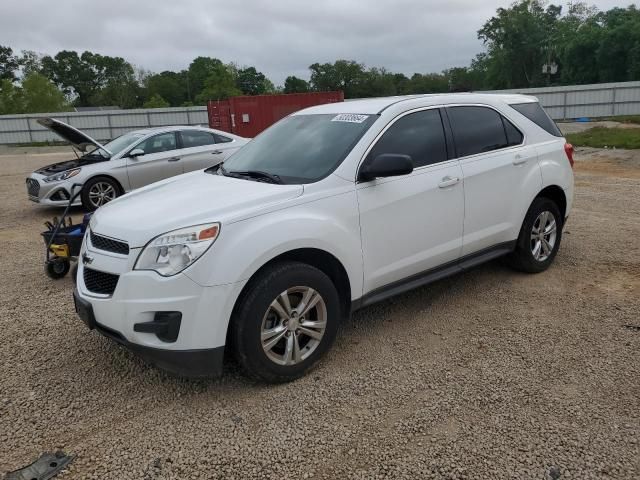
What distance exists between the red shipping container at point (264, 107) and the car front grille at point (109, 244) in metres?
17.2

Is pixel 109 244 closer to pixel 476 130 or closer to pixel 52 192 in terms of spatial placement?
pixel 476 130

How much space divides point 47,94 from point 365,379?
57.1 metres

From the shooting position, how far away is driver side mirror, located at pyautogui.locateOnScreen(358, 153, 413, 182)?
3.49 meters

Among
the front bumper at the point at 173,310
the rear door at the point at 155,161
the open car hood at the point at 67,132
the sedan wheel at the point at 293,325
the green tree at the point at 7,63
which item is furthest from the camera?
the green tree at the point at 7,63

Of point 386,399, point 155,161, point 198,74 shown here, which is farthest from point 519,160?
point 198,74

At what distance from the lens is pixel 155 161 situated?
943cm

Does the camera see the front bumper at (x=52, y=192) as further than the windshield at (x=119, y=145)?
No

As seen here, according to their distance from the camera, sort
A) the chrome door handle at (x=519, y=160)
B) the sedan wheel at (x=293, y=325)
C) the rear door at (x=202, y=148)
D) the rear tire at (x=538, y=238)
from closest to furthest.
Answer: the sedan wheel at (x=293, y=325) < the chrome door handle at (x=519, y=160) < the rear tire at (x=538, y=238) < the rear door at (x=202, y=148)

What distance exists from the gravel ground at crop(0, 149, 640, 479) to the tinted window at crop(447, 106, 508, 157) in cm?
132

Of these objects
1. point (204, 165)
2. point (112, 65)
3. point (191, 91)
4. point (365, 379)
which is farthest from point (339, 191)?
point (112, 65)

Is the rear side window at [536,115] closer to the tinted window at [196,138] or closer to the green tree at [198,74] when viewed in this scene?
the tinted window at [196,138]

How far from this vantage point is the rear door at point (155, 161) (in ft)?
30.5

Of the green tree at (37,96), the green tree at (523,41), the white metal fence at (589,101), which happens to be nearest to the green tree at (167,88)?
the green tree at (37,96)

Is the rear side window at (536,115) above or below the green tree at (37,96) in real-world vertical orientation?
below
